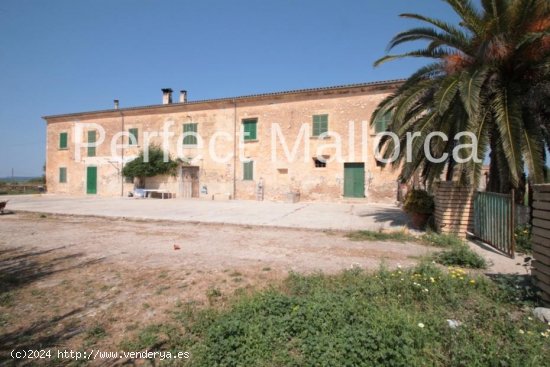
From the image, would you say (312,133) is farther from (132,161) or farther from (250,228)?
(132,161)

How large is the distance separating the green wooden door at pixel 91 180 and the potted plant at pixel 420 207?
868 inches

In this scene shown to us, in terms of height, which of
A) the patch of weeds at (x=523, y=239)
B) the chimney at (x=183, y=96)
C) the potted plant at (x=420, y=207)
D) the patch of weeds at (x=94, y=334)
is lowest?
the patch of weeds at (x=94, y=334)

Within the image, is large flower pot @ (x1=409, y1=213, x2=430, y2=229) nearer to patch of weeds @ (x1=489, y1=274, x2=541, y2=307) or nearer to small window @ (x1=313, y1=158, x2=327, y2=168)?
patch of weeds @ (x1=489, y1=274, x2=541, y2=307)

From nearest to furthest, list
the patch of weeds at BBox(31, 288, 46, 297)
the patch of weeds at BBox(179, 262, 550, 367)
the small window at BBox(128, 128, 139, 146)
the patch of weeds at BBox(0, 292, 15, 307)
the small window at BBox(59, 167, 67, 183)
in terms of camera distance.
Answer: the patch of weeds at BBox(179, 262, 550, 367) → the patch of weeds at BBox(0, 292, 15, 307) → the patch of weeds at BBox(31, 288, 46, 297) → the small window at BBox(128, 128, 139, 146) → the small window at BBox(59, 167, 67, 183)

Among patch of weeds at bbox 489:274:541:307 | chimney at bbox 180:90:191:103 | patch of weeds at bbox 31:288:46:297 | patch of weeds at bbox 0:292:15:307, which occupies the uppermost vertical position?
chimney at bbox 180:90:191:103

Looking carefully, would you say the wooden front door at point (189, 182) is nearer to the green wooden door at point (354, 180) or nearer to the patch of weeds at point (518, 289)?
the green wooden door at point (354, 180)

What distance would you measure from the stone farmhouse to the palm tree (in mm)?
8425

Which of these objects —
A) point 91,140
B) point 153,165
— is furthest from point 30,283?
point 91,140

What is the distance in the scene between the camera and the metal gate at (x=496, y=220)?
5.24m

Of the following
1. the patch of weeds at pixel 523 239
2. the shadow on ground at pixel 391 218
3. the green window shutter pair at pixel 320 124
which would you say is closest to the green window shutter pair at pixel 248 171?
the green window shutter pair at pixel 320 124

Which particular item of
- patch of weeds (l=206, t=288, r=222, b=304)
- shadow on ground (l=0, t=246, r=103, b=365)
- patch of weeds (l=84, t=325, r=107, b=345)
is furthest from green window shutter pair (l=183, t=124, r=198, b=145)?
patch of weeds (l=84, t=325, r=107, b=345)

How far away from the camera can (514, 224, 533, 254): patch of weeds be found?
218 inches

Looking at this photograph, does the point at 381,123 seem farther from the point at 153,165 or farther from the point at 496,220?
the point at 153,165

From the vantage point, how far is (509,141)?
584 centimetres
